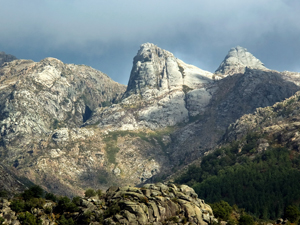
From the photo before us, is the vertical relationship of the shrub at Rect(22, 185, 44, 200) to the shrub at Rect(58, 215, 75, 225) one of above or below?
above

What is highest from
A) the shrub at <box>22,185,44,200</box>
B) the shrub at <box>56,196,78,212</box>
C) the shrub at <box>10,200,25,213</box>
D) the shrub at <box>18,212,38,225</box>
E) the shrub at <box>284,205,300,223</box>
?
the shrub at <box>284,205,300,223</box>

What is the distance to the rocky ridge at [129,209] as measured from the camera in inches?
5901

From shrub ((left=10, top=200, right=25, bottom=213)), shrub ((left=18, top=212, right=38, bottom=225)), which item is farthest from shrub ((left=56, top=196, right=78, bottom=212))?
shrub ((left=18, top=212, right=38, bottom=225))

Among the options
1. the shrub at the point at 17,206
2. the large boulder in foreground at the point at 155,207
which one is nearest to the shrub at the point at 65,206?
the large boulder in foreground at the point at 155,207

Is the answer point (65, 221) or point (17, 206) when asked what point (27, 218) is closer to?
point (17, 206)

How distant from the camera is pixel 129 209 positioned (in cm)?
15225

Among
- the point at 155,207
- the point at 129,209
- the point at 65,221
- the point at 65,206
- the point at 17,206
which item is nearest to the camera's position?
the point at 65,221

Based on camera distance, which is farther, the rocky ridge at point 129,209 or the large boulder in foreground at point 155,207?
the large boulder in foreground at point 155,207

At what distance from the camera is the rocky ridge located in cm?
14988

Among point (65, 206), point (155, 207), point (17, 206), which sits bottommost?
point (17, 206)

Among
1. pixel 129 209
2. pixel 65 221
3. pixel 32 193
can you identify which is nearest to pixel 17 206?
pixel 65 221

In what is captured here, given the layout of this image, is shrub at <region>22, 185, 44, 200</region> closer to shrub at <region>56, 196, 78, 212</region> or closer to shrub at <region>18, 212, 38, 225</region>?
shrub at <region>56, 196, 78, 212</region>

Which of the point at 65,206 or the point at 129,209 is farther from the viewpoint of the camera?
the point at 65,206

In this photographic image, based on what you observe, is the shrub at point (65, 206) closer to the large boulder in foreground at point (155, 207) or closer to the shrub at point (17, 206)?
the large boulder in foreground at point (155, 207)
